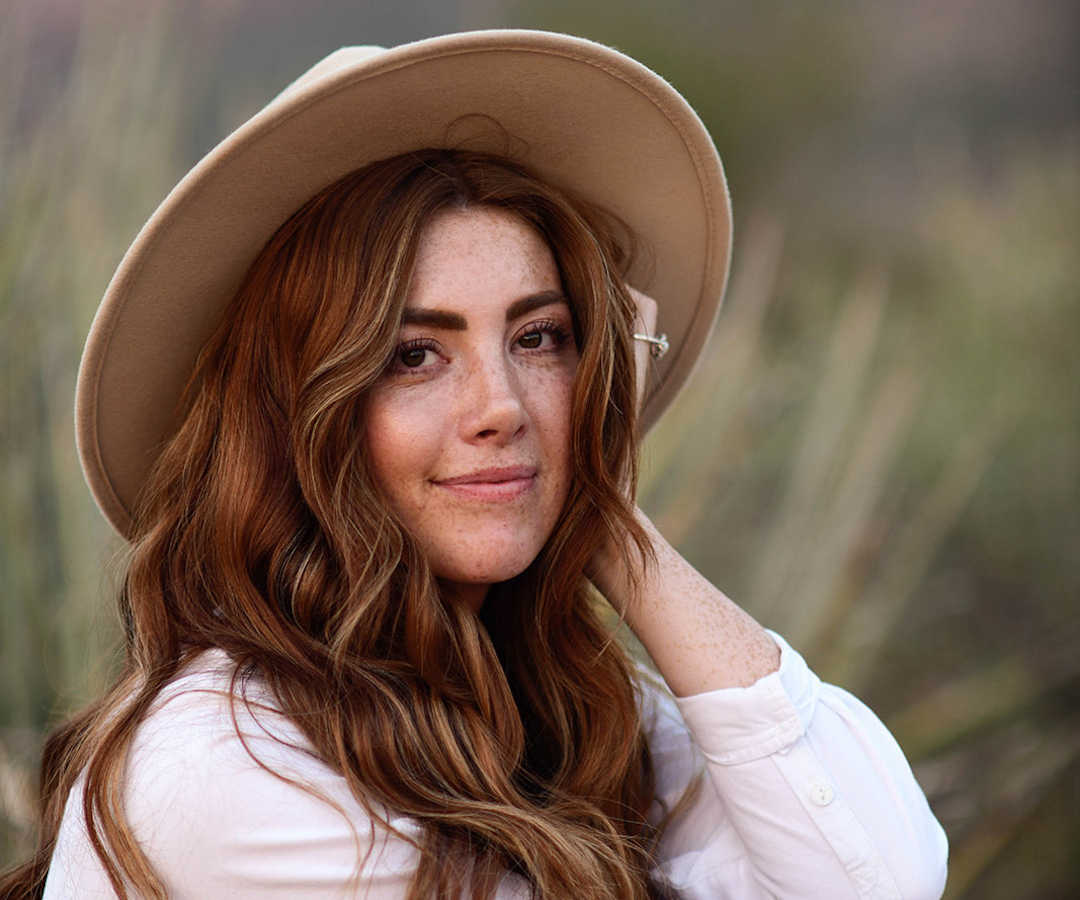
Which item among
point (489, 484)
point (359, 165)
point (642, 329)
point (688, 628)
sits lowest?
point (688, 628)

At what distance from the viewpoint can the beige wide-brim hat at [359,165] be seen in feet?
5.33

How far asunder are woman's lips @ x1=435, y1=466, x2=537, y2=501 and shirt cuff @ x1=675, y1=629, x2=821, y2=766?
403mm

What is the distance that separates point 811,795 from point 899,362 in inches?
78.4

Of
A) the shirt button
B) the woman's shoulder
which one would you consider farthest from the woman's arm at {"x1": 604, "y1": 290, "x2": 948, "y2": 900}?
the woman's shoulder

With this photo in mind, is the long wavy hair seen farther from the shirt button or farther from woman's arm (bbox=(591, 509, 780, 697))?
the shirt button

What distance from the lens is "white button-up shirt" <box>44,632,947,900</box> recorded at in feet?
4.60

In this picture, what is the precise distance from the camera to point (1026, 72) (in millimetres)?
3639

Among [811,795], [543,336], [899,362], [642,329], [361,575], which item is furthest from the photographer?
[899,362]

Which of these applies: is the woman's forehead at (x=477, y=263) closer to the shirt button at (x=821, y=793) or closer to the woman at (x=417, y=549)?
the woman at (x=417, y=549)

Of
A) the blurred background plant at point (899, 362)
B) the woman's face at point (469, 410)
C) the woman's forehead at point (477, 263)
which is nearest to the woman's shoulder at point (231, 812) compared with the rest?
the woman's face at point (469, 410)

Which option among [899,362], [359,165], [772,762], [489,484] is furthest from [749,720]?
[899,362]

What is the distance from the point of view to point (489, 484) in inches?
66.9

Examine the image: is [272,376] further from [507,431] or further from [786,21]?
[786,21]

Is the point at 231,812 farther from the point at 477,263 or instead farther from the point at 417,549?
the point at 477,263
